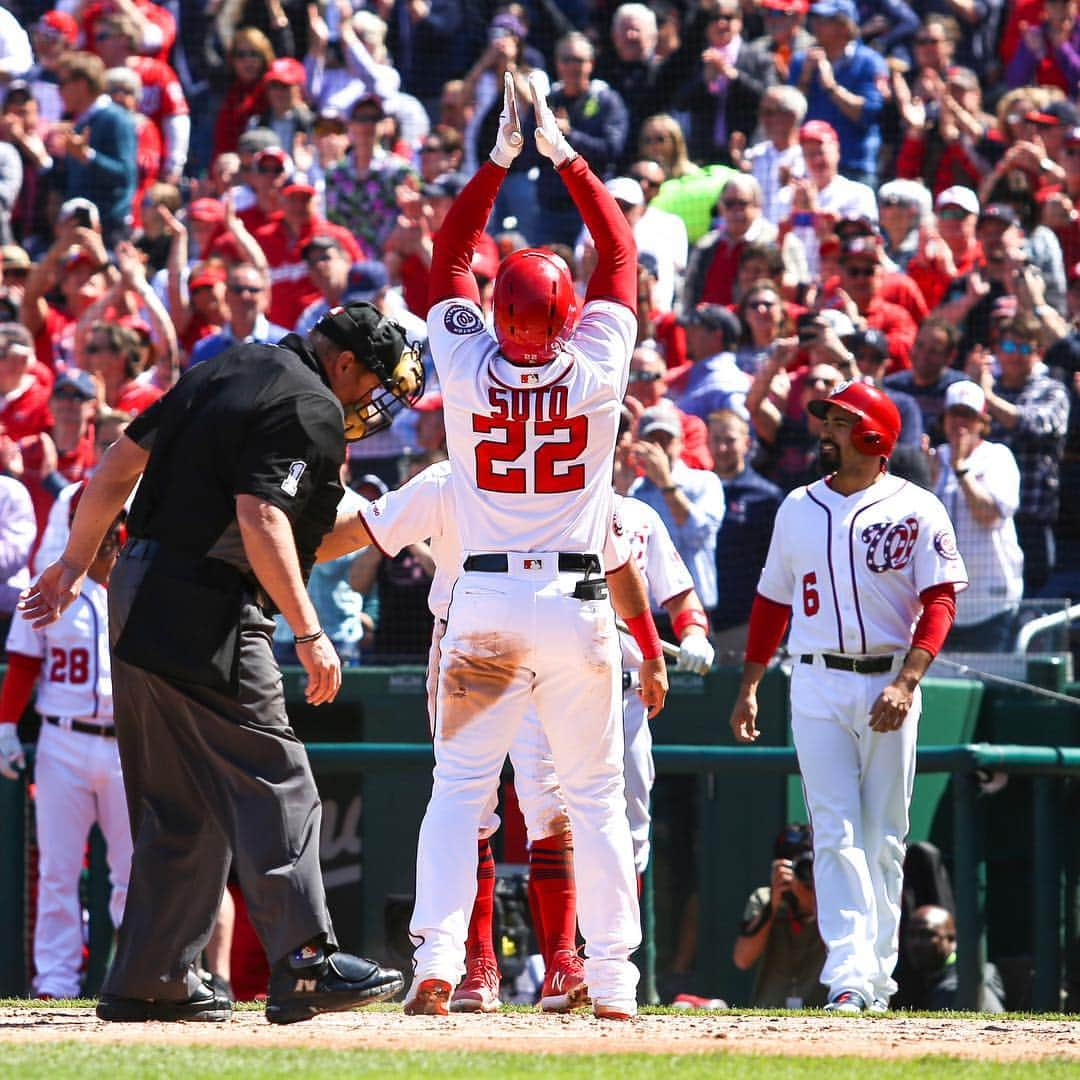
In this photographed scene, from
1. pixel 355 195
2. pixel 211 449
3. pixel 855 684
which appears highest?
pixel 355 195

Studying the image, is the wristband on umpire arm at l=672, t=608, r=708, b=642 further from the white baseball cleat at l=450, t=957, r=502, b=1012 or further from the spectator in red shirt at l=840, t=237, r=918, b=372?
the spectator in red shirt at l=840, t=237, r=918, b=372

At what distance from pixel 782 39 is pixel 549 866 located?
9092 millimetres

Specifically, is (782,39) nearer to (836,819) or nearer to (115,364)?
(115,364)

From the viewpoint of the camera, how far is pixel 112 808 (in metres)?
8.48

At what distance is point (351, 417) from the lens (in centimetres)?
544

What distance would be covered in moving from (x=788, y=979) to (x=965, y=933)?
1.03m

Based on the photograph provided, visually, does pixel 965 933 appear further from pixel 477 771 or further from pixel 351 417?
pixel 351 417

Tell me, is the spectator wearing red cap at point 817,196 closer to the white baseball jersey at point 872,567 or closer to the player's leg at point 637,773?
the player's leg at point 637,773

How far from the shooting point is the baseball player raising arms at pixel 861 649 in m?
6.85

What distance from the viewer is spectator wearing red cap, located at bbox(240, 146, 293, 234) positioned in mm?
13148

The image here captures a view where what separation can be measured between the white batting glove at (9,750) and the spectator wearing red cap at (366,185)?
5.61 meters

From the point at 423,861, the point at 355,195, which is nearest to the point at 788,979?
the point at 423,861

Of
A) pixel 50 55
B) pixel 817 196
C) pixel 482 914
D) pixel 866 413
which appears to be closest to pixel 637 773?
pixel 482 914

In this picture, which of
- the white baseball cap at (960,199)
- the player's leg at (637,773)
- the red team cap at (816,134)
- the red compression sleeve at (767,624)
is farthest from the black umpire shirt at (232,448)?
the red team cap at (816,134)
